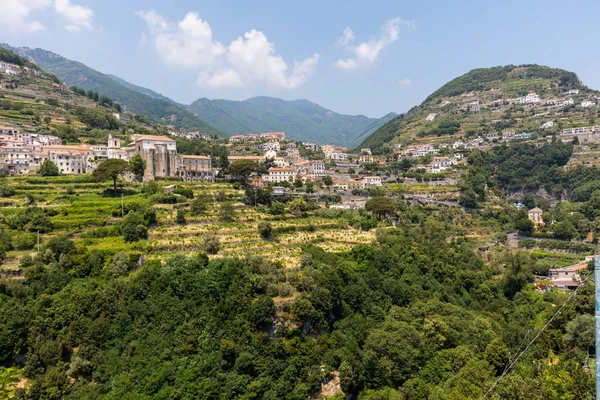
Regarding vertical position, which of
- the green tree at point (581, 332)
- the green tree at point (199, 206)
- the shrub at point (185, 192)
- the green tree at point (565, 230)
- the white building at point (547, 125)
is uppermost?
the white building at point (547, 125)

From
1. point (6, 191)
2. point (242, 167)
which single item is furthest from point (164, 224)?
point (242, 167)

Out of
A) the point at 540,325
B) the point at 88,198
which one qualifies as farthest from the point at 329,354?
the point at 88,198

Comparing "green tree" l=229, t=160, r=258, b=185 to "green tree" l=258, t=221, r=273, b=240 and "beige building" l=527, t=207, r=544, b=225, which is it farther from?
"beige building" l=527, t=207, r=544, b=225

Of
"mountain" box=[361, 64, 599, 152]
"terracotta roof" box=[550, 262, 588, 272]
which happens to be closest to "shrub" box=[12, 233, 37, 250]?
"terracotta roof" box=[550, 262, 588, 272]

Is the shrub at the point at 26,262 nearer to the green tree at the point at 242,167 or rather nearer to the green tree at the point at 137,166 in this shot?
the green tree at the point at 137,166

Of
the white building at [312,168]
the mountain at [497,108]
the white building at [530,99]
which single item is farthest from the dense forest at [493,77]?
the white building at [312,168]

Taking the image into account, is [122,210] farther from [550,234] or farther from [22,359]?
[550,234]
